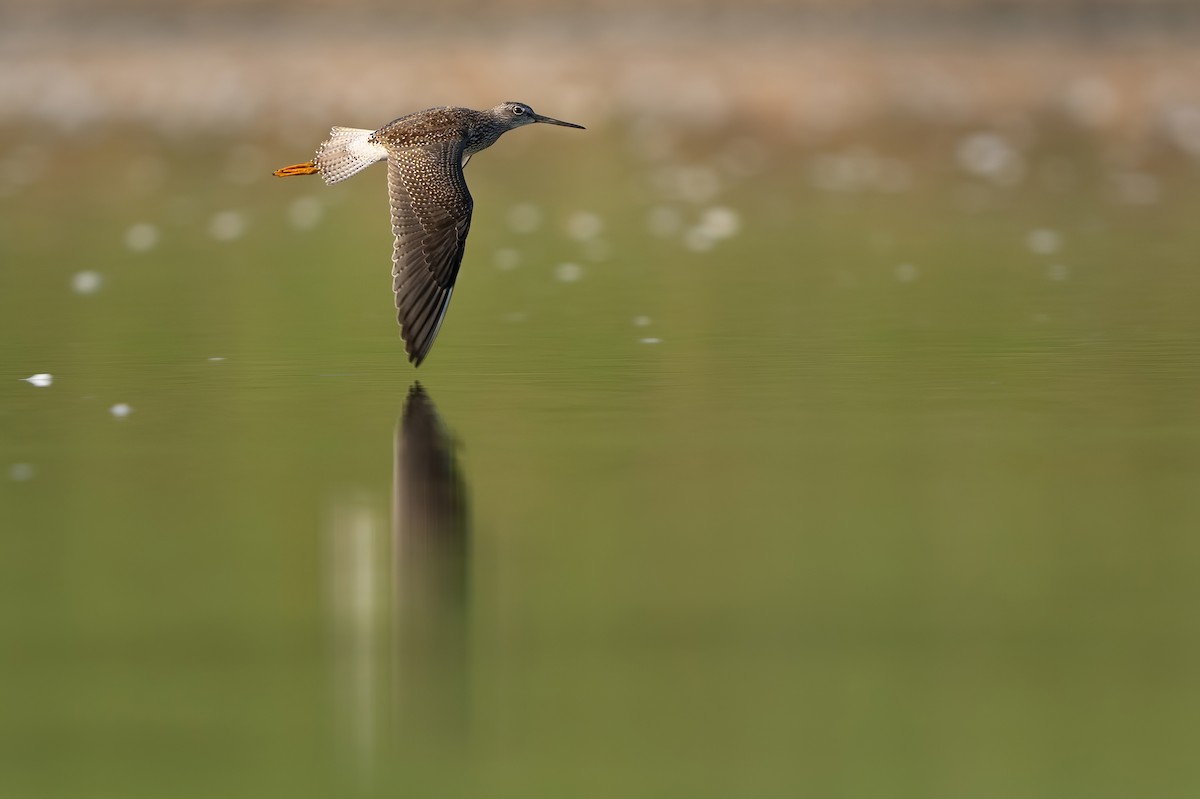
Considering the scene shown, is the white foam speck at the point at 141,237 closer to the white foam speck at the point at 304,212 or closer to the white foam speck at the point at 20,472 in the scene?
the white foam speck at the point at 304,212

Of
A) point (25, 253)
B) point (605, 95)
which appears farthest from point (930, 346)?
point (605, 95)

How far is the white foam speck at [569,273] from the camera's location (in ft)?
38.2

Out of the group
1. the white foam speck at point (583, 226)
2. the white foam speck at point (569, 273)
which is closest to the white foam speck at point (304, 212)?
the white foam speck at point (583, 226)


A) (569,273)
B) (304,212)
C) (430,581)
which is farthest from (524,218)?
(430,581)

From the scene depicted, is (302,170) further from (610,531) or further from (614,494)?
(610,531)

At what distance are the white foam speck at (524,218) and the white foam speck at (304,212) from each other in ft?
4.44

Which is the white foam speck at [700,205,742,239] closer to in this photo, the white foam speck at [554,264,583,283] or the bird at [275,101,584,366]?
the white foam speck at [554,264,583,283]

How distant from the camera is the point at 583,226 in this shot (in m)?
14.2

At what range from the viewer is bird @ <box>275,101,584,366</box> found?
8.27 meters

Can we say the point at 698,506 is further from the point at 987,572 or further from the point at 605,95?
the point at 605,95

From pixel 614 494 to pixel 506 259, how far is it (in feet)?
21.3

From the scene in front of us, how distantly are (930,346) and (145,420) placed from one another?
328 centimetres

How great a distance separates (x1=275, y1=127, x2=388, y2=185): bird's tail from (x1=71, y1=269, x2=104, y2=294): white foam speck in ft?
7.30

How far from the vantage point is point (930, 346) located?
9016 mm
